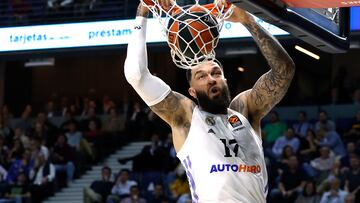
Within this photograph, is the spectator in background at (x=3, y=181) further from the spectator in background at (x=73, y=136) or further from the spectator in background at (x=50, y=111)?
the spectator in background at (x=50, y=111)

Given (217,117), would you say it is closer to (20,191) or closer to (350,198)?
(350,198)

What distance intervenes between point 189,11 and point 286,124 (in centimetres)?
1082

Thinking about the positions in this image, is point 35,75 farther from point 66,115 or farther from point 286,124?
point 286,124

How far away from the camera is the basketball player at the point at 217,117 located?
4.88m

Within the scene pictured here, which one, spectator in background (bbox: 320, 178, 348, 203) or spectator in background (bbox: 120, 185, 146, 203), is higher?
spectator in background (bbox: 320, 178, 348, 203)

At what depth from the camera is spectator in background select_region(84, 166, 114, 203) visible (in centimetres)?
1498

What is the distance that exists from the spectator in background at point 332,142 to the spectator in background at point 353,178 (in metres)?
1.22

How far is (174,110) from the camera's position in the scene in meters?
5.11

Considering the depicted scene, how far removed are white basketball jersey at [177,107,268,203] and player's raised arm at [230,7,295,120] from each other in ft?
0.41

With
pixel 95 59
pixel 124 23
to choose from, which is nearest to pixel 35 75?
pixel 95 59

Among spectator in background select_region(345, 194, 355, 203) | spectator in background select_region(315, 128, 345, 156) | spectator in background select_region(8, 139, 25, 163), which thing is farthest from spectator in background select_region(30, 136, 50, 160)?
spectator in background select_region(345, 194, 355, 203)

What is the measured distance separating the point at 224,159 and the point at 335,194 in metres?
8.03

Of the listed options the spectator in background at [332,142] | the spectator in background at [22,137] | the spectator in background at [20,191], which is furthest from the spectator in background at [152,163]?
the spectator in background at [332,142]

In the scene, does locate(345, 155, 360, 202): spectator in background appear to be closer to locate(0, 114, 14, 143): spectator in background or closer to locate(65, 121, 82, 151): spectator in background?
locate(65, 121, 82, 151): spectator in background
